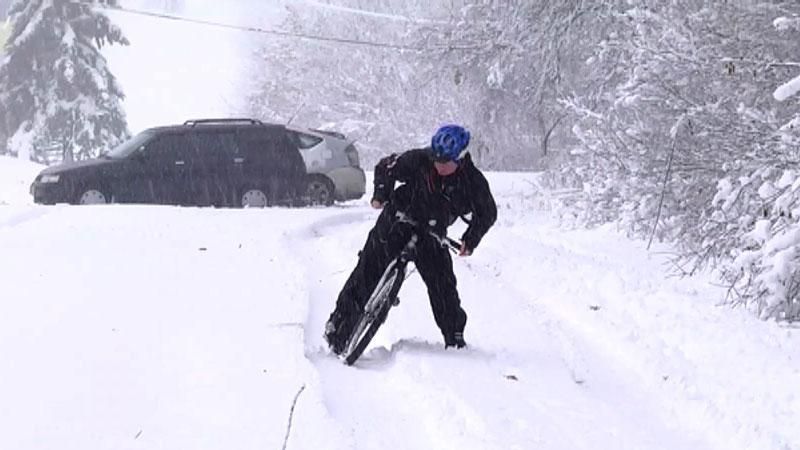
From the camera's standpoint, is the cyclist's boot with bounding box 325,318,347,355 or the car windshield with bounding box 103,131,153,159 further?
the car windshield with bounding box 103,131,153,159

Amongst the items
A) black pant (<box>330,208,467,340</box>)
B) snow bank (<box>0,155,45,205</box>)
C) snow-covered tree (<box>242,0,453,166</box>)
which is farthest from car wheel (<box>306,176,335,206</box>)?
snow-covered tree (<box>242,0,453,166</box>)

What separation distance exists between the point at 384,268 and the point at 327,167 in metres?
12.4

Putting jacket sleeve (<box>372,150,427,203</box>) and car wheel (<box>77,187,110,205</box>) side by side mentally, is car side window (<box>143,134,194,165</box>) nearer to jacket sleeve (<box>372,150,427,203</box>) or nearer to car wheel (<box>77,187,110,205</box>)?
car wheel (<box>77,187,110,205</box>)

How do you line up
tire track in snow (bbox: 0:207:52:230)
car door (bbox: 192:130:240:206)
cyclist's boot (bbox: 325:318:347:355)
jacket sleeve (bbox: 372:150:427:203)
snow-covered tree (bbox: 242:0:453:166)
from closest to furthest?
jacket sleeve (bbox: 372:150:427:203) → cyclist's boot (bbox: 325:318:347:355) → tire track in snow (bbox: 0:207:52:230) → car door (bbox: 192:130:240:206) → snow-covered tree (bbox: 242:0:453:166)

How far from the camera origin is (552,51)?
60.0ft

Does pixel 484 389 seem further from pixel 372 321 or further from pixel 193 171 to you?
pixel 193 171

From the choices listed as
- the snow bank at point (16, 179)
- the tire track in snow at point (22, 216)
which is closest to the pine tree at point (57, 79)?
the snow bank at point (16, 179)

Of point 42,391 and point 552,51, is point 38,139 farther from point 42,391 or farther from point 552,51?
point 42,391

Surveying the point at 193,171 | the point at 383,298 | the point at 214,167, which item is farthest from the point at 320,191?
the point at 383,298

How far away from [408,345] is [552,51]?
1151cm

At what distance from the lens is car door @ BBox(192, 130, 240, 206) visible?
751 inches

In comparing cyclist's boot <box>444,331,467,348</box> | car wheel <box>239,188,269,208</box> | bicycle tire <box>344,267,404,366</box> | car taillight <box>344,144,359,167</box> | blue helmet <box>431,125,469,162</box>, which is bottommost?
car wheel <box>239,188,269,208</box>

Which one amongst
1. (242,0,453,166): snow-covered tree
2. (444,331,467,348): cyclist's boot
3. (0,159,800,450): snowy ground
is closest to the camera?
(0,159,800,450): snowy ground

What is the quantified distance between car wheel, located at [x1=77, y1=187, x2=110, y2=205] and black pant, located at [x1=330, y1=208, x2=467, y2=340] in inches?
474
